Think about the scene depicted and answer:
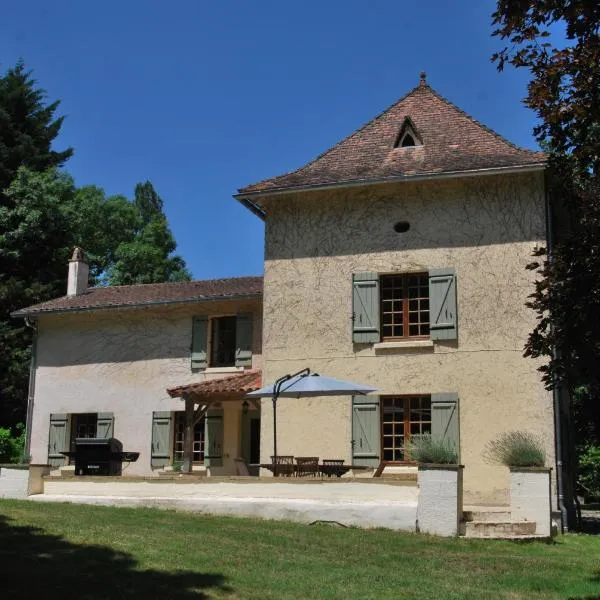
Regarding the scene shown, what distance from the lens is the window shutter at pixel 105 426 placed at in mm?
A: 19156

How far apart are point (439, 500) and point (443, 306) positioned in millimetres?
4763

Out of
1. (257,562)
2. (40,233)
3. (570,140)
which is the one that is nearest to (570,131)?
(570,140)

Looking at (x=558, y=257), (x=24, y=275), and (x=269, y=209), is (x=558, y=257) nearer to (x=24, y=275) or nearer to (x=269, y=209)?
(x=269, y=209)

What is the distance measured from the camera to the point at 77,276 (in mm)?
22375

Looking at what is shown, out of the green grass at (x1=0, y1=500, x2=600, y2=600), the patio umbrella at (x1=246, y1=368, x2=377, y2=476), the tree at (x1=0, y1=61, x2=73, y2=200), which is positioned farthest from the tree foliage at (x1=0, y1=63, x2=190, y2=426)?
the green grass at (x1=0, y1=500, x2=600, y2=600)

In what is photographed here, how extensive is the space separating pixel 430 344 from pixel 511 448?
3367mm

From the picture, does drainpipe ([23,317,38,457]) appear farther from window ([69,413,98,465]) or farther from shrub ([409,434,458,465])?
shrub ([409,434,458,465])

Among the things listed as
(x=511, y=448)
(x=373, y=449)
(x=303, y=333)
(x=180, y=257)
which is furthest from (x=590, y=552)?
(x=180, y=257)

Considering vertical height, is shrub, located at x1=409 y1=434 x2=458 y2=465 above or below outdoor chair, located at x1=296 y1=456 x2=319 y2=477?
above

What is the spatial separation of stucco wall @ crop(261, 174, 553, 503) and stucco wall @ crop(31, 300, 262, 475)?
217 centimetres

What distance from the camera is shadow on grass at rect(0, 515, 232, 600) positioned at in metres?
7.00

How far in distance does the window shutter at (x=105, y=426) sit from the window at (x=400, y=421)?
7.19m

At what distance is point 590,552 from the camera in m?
10.9

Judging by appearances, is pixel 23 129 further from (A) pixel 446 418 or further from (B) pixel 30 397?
(A) pixel 446 418
